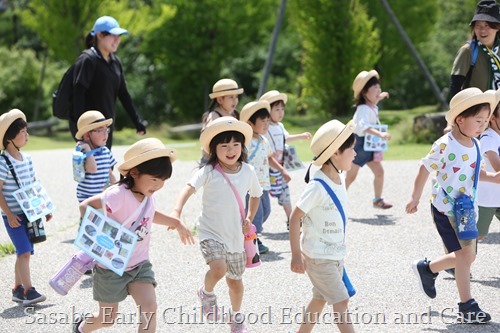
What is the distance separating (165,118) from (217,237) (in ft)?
95.9

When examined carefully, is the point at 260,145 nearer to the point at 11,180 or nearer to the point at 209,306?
the point at 11,180

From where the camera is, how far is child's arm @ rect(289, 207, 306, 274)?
4.61 metres

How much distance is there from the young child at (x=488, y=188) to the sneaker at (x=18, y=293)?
351 cm

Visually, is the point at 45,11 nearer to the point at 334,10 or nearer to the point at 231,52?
the point at 231,52

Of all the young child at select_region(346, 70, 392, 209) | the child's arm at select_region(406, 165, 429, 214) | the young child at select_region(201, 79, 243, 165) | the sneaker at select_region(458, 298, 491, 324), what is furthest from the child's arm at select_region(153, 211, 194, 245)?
the young child at select_region(346, 70, 392, 209)

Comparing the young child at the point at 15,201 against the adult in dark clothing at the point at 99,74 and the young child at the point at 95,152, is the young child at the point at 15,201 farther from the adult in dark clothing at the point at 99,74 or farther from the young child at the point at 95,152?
the adult in dark clothing at the point at 99,74

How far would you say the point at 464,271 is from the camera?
5344 mm

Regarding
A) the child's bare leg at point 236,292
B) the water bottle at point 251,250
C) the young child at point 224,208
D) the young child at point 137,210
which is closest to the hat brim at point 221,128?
the young child at point 224,208

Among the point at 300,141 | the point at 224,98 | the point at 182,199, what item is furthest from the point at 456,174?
the point at 300,141

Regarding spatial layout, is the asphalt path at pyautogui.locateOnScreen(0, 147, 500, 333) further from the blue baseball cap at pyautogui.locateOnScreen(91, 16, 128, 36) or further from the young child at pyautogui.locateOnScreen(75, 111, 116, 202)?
the blue baseball cap at pyautogui.locateOnScreen(91, 16, 128, 36)

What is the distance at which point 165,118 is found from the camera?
34.2 m

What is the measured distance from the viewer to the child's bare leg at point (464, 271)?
17.4 ft

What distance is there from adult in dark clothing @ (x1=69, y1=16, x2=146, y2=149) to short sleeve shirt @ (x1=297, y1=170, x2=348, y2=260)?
147 inches

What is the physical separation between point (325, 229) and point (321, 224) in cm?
4
